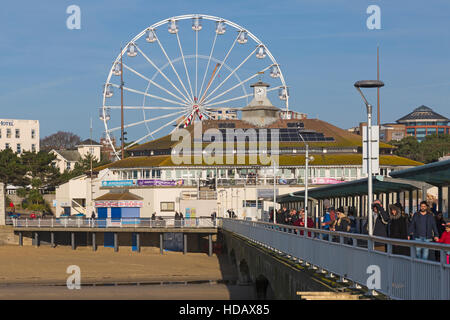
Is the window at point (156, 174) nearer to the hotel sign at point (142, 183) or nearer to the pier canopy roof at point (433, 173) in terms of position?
the hotel sign at point (142, 183)

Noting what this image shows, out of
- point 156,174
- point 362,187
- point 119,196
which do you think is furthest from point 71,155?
point 362,187

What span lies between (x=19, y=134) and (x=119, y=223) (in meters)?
77.9

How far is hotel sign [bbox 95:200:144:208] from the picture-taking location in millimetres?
78562

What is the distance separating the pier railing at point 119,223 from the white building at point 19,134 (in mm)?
72389

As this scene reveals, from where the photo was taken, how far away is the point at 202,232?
214 feet

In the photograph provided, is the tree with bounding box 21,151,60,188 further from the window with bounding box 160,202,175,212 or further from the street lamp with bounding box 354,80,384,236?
the street lamp with bounding box 354,80,384,236

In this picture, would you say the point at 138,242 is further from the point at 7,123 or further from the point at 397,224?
the point at 7,123

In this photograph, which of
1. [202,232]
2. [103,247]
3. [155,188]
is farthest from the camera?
[155,188]

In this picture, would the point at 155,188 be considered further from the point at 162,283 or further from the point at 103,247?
the point at 162,283
